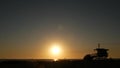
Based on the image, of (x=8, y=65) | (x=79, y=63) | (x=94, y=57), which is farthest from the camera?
(x=94, y=57)

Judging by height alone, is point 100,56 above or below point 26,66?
above

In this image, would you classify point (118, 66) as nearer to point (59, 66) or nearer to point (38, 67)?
point (59, 66)

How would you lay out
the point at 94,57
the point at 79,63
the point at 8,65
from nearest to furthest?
1. the point at 8,65
2. the point at 79,63
3. the point at 94,57

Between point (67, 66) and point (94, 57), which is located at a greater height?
point (94, 57)

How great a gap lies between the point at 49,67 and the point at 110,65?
1475 centimetres

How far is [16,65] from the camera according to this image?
6222 cm

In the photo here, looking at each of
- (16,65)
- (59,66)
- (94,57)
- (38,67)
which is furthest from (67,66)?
(94,57)

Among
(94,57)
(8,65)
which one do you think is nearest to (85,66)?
(8,65)

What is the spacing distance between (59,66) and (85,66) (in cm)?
640

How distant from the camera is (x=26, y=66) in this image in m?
62.2

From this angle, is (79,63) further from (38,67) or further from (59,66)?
(38,67)

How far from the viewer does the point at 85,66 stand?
63812mm

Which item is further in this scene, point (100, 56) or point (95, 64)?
point (100, 56)

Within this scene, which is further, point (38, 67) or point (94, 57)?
point (94, 57)
